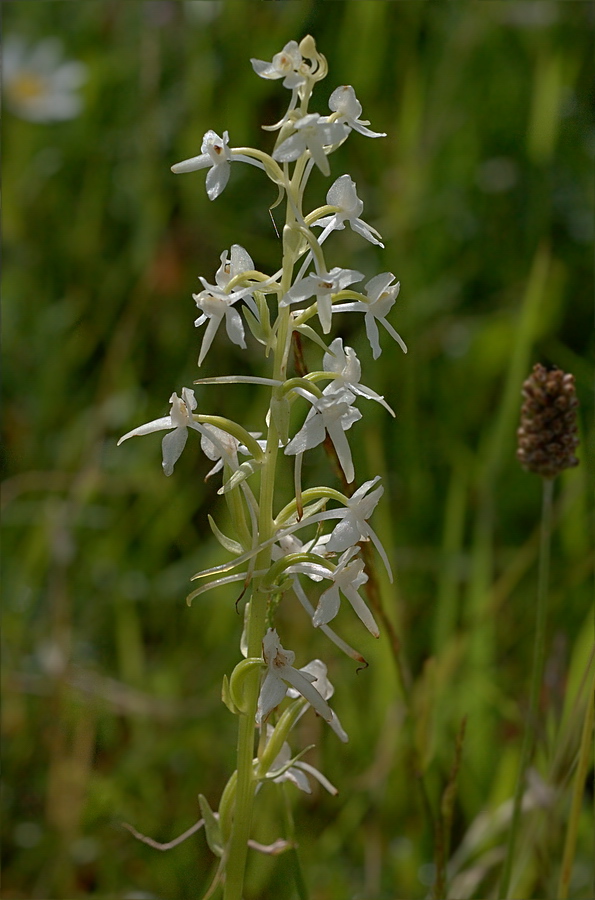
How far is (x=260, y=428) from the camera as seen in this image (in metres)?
2.05

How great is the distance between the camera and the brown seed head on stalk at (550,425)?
113 cm

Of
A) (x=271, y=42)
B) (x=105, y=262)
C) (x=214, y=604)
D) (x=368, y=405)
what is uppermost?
(x=271, y=42)

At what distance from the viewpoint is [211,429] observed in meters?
0.85

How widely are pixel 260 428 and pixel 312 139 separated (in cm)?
129

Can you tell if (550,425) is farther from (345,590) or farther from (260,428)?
(260,428)

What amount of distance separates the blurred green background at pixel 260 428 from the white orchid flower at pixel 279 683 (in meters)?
0.38

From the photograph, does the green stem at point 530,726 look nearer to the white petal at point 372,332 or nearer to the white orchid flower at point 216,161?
the white petal at point 372,332

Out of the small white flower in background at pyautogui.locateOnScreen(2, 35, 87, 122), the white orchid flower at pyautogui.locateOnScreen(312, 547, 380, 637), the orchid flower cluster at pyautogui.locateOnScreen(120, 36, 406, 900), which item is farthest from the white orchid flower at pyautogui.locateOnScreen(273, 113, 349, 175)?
the small white flower in background at pyautogui.locateOnScreen(2, 35, 87, 122)

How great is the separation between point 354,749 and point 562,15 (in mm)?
2335

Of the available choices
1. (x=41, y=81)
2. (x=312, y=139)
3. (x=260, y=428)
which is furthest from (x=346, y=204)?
(x=41, y=81)

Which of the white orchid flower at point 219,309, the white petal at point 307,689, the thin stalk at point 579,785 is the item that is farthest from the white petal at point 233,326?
the thin stalk at point 579,785

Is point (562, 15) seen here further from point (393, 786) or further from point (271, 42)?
point (393, 786)

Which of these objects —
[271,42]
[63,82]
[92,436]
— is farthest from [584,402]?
[63,82]

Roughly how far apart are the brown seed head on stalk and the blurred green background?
1.02 ft
